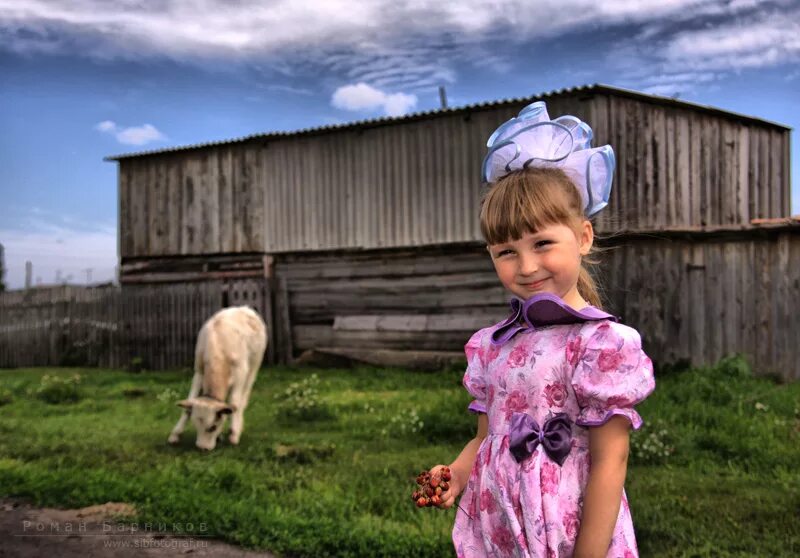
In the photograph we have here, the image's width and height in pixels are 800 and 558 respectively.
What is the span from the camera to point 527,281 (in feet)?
6.80

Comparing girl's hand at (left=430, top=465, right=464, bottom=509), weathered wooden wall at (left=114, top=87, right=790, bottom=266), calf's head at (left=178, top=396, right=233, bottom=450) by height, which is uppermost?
weathered wooden wall at (left=114, top=87, right=790, bottom=266)

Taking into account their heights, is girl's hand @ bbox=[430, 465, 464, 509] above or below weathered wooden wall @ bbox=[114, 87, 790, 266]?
below

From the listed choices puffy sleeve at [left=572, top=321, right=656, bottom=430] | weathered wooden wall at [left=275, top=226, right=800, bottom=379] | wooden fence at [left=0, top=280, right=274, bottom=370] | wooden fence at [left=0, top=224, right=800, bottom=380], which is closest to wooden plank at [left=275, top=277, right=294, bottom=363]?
wooden fence at [left=0, top=224, right=800, bottom=380]

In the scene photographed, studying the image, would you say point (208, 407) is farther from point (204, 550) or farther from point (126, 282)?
point (126, 282)

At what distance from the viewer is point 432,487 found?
Answer: 7.12 ft

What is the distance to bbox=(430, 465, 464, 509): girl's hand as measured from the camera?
85.0 inches

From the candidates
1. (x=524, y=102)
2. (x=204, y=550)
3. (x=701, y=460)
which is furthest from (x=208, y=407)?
(x=524, y=102)

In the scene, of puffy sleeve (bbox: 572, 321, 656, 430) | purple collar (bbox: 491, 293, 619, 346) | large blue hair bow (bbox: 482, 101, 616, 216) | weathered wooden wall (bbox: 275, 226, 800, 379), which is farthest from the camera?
weathered wooden wall (bbox: 275, 226, 800, 379)

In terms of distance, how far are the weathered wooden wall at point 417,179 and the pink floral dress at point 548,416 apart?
10.6 metres

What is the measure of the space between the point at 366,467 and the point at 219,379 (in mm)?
2662

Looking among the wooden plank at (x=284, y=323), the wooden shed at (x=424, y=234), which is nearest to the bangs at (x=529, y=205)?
the wooden shed at (x=424, y=234)

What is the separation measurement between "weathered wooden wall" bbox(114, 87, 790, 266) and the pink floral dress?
10.6 metres

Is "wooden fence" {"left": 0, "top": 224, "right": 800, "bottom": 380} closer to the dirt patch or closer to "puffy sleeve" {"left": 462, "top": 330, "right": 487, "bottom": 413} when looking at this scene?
the dirt patch

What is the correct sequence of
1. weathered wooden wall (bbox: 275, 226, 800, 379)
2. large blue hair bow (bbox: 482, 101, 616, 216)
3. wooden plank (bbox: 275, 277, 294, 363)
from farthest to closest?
wooden plank (bbox: 275, 277, 294, 363), weathered wooden wall (bbox: 275, 226, 800, 379), large blue hair bow (bbox: 482, 101, 616, 216)
